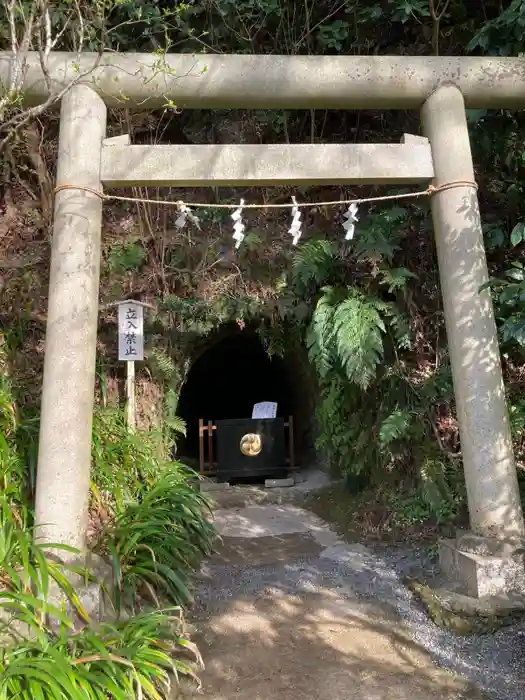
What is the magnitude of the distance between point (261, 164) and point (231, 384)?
31.6ft

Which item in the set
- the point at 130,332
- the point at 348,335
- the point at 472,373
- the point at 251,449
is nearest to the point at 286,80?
the point at 348,335

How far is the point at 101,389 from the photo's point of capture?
5859 mm

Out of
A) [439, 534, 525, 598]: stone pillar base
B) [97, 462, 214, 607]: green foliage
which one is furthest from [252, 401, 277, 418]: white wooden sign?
[439, 534, 525, 598]: stone pillar base

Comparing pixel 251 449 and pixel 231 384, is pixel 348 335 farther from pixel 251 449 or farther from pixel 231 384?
pixel 231 384

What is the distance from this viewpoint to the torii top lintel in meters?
4.12

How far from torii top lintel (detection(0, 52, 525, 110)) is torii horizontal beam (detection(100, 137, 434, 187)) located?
1.45 ft

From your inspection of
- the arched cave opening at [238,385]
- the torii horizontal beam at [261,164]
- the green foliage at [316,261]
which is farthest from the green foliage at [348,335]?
the arched cave opening at [238,385]

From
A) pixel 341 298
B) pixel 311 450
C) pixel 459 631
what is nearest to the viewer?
pixel 459 631

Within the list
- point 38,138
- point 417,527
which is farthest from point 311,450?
point 38,138

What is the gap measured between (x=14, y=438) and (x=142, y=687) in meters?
2.37

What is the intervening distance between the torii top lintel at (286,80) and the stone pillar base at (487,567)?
11.5 ft

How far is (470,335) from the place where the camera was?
408 centimetres

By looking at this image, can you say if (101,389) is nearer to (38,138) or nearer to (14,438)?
(14,438)

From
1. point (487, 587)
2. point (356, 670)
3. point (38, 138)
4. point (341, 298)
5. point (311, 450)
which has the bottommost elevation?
point (356, 670)
